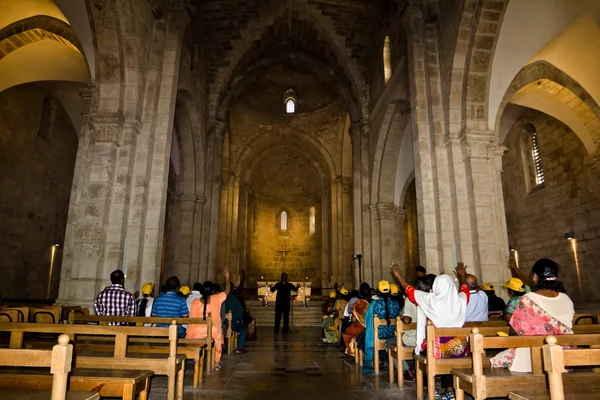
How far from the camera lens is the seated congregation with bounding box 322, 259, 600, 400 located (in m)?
3.19

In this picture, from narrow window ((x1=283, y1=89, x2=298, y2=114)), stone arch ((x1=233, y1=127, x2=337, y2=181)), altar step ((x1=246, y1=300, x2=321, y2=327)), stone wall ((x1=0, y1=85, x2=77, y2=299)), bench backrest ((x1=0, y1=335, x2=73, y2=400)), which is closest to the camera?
bench backrest ((x1=0, y1=335, x2=73, y2=400))

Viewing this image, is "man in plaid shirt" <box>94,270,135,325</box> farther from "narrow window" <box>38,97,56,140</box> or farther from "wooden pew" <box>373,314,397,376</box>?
"narrow window" <box>38,97,56,140</box>

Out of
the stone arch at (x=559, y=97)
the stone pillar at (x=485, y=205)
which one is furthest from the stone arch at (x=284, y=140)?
the stone pillar at (x=485, y=205)

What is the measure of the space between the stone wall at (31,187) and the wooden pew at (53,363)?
14.2m

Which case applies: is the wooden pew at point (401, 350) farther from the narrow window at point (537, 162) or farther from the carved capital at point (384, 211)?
the narrow window at point (537, 162)

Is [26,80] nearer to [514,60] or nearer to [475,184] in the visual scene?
[475,184]

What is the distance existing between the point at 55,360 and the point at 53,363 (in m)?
0.02

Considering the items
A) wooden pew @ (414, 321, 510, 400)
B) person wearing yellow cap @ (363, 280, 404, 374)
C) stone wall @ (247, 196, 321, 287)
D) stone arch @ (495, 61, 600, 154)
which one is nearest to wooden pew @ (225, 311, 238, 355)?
person wearing yellow cap @ (363, 280, 404, 374)

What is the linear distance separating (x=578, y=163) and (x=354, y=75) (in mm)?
9231

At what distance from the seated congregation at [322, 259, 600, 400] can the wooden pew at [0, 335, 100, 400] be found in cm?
283

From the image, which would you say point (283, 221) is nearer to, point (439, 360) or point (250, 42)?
point (250, 42)

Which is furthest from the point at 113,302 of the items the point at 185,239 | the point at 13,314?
the point at 185,239

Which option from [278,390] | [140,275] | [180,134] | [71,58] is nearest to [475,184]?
[278,390]

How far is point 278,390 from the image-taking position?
5.70m
